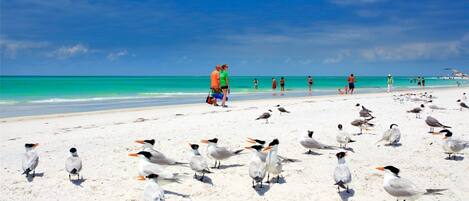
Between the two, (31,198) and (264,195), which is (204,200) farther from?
(31,198)

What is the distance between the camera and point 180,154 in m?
8.82

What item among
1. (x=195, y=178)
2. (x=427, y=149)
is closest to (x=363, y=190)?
(x=195, y=178)

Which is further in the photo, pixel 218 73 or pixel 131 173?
pixel 218 73

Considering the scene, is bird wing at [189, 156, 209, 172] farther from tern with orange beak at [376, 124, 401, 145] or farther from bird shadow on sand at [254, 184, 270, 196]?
tern with orange beak at [376, 124, 401, 145]

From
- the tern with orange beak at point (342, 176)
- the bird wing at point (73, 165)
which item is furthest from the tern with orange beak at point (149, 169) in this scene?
the tern with orange beak at point (342, 176)

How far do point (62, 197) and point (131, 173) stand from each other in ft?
4.31

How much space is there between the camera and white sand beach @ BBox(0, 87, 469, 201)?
656 centimetres

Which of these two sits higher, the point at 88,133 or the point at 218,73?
the point at 218,73

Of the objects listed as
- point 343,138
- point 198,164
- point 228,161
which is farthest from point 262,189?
point 343,138

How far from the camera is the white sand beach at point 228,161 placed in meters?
6.56

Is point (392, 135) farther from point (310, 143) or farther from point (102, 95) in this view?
point (102, 95)

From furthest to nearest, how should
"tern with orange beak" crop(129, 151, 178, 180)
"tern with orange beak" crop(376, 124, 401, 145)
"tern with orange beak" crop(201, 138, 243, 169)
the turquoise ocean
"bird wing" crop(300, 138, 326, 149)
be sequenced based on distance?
the turquoise ocean → "tern with orange beak" crop(376, 124, 401, 145) → "bird wing" crop(300, 138, 326, 149) → "tern with orange beak" crop(201, 138, 243, 169) → "tern with orange beak" crop(129, 151, 178, 180)

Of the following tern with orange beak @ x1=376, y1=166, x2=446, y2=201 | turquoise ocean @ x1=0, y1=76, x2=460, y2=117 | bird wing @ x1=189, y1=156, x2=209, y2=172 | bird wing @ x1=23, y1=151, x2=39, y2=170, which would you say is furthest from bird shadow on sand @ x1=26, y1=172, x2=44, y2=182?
turquoise ocean @ x1=0, y1=76, x2=460, y2=117

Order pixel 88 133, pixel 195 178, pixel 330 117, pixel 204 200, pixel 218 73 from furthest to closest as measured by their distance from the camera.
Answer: pixel 218 73
pixel 330 117
pixel 88 133
pixel 195 178
pixel 204 200
